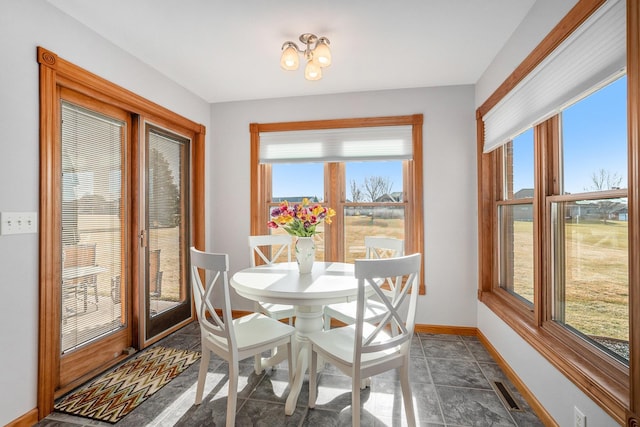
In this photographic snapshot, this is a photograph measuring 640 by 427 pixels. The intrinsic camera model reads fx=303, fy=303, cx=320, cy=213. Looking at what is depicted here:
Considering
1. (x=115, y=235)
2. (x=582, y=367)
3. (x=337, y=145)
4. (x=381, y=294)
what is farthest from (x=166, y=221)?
(x=582, y=367)

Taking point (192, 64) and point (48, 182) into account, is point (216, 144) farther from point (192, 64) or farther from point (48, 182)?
point (48, 182)

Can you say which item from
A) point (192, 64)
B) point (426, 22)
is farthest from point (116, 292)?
point (426, 22)


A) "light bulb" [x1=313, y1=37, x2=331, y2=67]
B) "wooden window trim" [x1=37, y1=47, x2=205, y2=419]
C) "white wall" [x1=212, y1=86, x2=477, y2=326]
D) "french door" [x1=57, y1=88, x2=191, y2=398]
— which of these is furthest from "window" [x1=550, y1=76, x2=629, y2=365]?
"french door" [x1=57, y1=88, x2=191, y2=398]

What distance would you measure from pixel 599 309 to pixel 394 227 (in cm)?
186

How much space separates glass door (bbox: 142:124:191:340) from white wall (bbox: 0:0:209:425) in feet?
3.07

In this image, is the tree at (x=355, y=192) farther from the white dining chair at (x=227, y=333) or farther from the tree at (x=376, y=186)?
the white dining chair at (x=227, y=333)

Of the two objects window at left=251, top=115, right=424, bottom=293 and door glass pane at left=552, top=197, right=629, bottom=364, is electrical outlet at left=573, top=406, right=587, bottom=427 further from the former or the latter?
window at left=251, top=115, right=424, bottom=293

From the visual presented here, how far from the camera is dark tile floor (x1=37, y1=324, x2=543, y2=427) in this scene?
176 centimetres

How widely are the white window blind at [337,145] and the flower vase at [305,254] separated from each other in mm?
1266

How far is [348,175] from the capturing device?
3.33 meters

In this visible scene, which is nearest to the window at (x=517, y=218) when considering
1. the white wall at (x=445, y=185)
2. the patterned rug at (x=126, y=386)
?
the white wall at (x=445, y=185)

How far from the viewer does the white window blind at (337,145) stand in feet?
10.3

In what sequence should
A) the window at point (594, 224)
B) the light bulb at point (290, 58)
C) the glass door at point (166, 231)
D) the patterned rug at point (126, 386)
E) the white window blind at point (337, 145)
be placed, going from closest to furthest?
the window at point (594, 224)
the patterned rug at point (126, 386)
the light bulb at point (290, 58)
the glass door at point (166, 231)
the white window blind at point (337, 145)

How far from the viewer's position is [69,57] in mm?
1955
